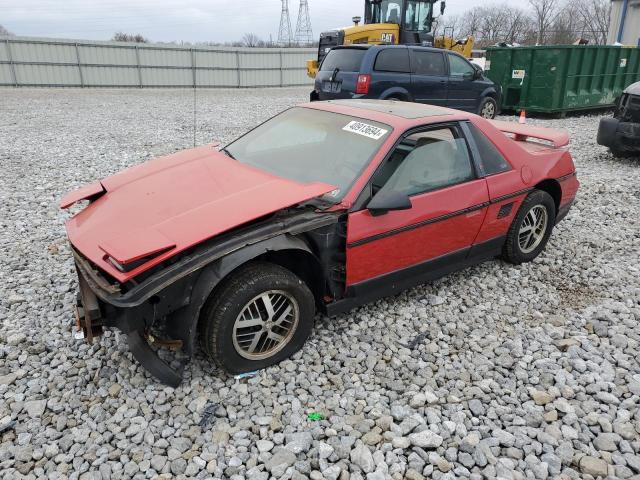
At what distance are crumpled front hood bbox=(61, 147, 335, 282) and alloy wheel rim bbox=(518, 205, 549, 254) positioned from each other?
7.18 feet

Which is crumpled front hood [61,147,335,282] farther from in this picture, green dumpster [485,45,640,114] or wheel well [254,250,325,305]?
green dumpster [485,45,640,114]

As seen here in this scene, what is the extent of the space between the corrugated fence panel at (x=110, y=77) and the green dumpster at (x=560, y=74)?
50.8 feet

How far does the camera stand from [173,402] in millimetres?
2740

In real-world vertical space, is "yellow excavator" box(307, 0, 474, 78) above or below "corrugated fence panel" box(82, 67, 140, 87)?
above

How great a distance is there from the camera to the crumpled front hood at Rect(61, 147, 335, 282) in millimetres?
2547

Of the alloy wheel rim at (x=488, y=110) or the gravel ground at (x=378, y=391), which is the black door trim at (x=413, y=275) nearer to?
the gravel ground at (x=378, y=391)

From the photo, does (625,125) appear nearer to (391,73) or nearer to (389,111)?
(391,73)

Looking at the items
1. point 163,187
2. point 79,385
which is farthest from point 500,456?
point 163,187

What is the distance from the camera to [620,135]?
760 cm

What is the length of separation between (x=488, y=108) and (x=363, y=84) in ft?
12.3

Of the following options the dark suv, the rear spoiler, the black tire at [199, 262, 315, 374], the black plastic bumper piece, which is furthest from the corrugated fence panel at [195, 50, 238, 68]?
the black plastic bumper piece

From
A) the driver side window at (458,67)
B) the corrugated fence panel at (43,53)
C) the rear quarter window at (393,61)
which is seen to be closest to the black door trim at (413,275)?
the rear quarter window at (393,61)

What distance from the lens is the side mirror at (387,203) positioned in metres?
3.02

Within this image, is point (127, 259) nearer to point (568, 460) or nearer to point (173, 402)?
point (173, 402)
